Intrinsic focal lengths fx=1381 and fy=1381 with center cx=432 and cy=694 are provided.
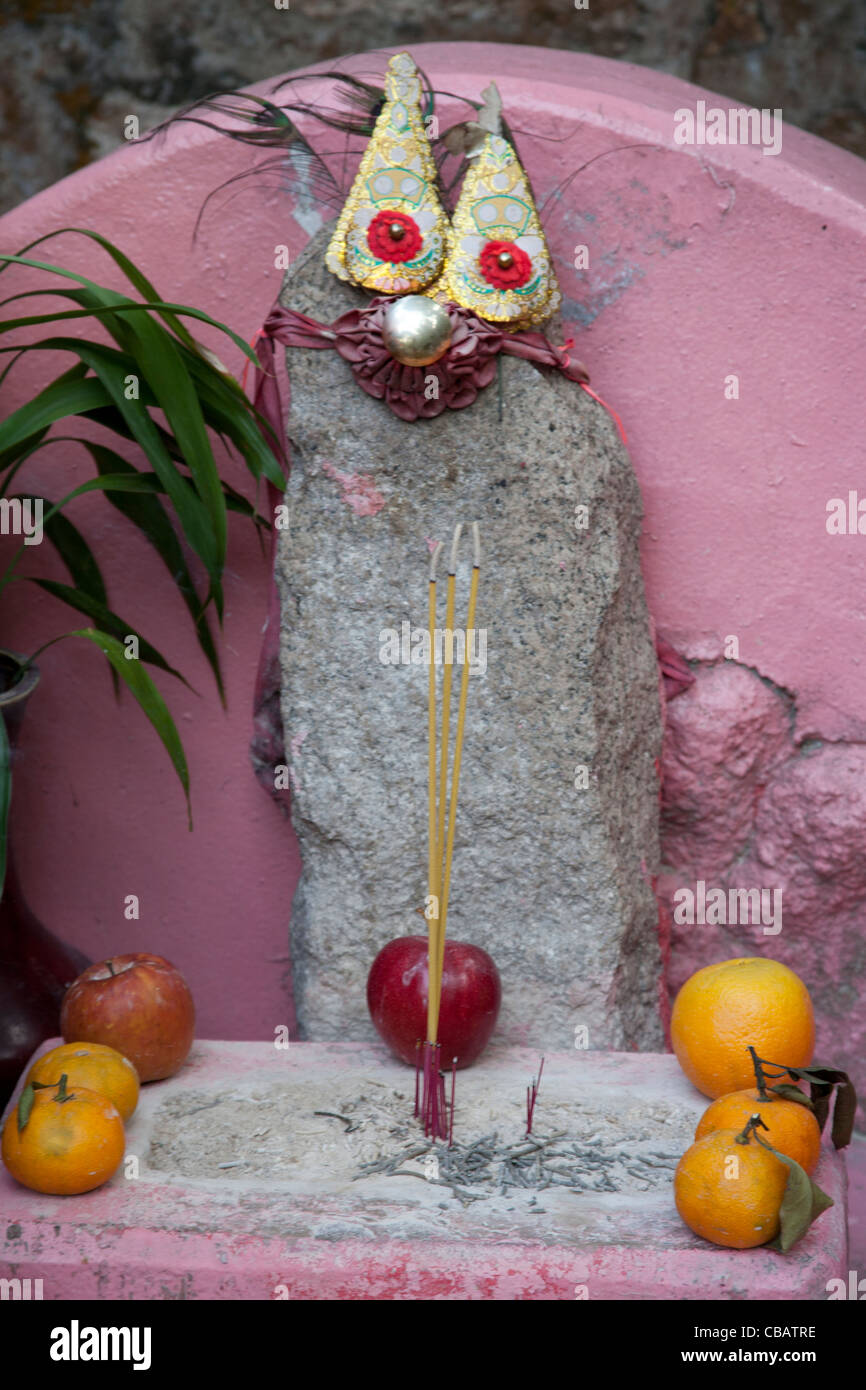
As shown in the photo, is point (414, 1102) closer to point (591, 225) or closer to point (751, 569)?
point (751, 569)

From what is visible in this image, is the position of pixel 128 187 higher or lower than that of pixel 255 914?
higher

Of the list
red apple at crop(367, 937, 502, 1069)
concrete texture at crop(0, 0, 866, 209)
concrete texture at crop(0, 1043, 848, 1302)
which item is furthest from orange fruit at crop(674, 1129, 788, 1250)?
concrete texture at crop(0, 0, 866, 209)

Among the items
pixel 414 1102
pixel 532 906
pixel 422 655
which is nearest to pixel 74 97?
pixel 422 655

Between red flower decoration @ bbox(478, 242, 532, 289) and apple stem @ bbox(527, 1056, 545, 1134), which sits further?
red flower decoration @ bbox(478, 242, 532, 289)

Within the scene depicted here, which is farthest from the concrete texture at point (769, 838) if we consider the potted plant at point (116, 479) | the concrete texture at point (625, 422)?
the potted plant at point (116, 479)

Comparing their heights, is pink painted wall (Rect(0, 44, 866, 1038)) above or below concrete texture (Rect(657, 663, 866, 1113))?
above

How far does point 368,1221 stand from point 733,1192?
0.37 metres

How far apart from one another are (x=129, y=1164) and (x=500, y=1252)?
1.41ft

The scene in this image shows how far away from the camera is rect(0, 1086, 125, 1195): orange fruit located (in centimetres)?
142

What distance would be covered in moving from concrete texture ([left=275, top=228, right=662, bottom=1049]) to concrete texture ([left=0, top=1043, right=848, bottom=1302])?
27 cm

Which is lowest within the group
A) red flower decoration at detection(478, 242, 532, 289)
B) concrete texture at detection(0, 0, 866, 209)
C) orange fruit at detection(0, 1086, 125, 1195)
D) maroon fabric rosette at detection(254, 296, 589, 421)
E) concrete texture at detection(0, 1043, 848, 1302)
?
concrete texture at detection(0, 1043, 848, 1302)

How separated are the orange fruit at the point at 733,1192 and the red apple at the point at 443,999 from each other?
15.8 inches

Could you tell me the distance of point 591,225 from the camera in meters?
1.96

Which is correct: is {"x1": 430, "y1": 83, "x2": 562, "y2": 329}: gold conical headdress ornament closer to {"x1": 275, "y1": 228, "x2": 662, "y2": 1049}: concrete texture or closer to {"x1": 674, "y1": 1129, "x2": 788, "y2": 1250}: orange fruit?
{"x1": 275, "y1": 228, "x2": 662, "y2": 1049}: concrete texture
